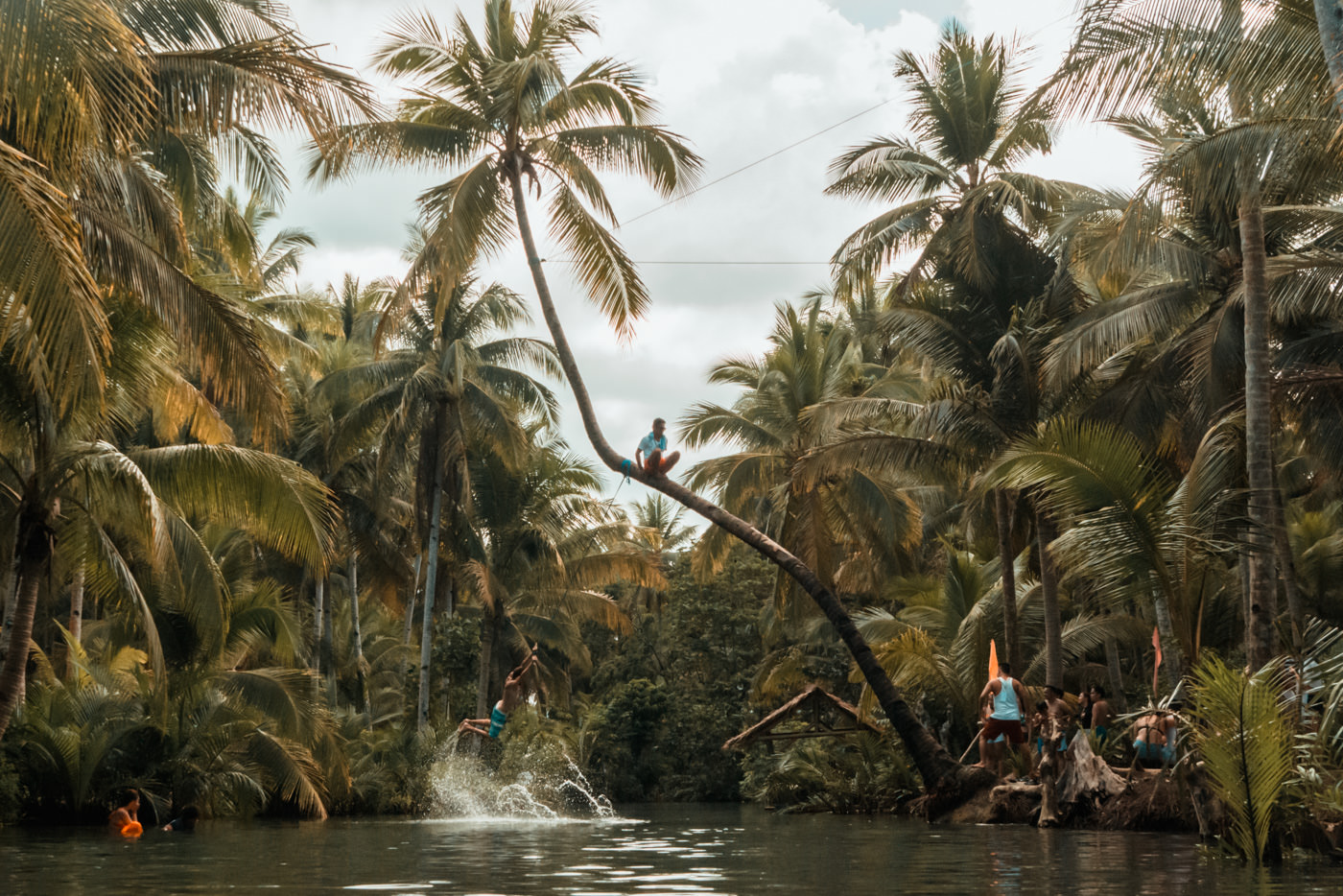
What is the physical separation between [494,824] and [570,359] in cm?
728

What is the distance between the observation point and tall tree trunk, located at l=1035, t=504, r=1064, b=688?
21188mm

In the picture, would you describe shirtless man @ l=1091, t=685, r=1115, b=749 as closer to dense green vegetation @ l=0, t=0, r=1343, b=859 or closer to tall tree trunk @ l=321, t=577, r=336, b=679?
dense green vegetation @ l=0, t=0, r=1343, b=859

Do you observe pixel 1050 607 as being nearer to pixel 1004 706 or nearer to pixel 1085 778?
pixel 1004 706

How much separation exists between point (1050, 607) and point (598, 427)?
8108 mm

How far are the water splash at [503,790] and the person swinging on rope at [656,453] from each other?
26.2ft

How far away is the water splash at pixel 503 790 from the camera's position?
86.0 ft

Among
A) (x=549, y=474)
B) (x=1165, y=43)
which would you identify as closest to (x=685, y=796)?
(x=549, y=474)

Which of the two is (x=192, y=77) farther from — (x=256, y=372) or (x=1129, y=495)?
(x=1129, y=495)

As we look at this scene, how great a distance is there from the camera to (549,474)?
36000 mm

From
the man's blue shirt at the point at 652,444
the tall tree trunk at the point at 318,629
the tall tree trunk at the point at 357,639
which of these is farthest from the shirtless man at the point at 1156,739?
the tall tree trunk at the point at 357,639

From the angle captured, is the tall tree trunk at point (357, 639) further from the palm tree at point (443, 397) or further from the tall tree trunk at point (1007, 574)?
the tall tree trunk at point (1007, 574)

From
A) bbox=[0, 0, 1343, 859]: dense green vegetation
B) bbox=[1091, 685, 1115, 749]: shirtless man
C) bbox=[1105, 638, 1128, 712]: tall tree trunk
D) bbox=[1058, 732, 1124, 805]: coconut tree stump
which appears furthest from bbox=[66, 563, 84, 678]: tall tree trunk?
bbox=[1105, 638, 1128, 712]: tall tree trunk

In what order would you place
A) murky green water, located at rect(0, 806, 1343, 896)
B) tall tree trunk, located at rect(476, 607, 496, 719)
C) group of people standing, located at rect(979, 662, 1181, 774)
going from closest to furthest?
murky green water, located at rect(0, 806, 1343, 896)
group of people standing, located at rect(979, 662, 1181, 774)
tall tree trunk, located at rect(476, 607, 496, 719)

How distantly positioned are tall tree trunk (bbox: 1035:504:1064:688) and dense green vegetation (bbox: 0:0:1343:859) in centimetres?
11
